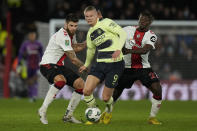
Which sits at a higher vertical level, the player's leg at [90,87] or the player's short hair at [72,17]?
the player's short hair at [72,17]

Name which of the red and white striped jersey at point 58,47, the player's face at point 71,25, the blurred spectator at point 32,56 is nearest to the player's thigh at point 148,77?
the red and white striped jersey at point 58,47

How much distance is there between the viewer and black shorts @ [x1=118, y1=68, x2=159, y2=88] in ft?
36.4

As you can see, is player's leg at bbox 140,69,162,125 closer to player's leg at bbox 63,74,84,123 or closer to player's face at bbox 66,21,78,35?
player's leg at bbox 63,74,84,123

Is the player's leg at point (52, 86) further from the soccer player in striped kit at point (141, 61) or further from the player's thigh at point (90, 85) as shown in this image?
the soccer player in striped kit at point (141, 61)

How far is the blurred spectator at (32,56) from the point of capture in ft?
57.3

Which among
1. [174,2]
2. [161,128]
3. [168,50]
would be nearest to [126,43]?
[161,128]

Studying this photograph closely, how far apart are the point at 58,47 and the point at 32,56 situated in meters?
6.96

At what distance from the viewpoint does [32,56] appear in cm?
1769

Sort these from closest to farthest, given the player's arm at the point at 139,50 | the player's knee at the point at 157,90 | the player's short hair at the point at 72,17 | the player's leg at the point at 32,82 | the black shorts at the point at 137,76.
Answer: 1. the player's short hair at the point at 72,17
2. the player's arm at the point at 139,50
3. the player's knee at the point at 157,90
4. the black shorts at the point at 137,76
5. the player's leg at the point at 32,82

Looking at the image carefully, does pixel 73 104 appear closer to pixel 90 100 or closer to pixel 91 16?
pixel 90 100

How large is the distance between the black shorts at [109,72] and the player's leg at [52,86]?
0.57 metres

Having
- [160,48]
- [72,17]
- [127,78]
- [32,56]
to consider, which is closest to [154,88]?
[127,78]

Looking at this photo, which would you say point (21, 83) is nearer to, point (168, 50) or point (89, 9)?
point (168, 50)

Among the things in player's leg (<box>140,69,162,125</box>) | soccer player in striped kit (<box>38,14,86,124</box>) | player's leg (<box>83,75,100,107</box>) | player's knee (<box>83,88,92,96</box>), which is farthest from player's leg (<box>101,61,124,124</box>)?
player's leg (<box>140,69,162,125</box>)
